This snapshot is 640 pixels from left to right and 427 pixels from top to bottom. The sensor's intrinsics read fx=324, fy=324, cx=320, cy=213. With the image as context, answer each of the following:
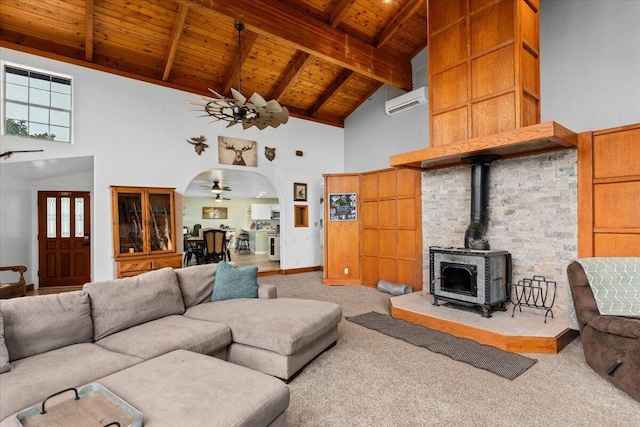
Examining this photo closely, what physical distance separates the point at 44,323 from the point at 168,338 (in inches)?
31.7

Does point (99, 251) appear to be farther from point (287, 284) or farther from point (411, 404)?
point (411, 404)

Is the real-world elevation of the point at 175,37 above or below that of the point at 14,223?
above

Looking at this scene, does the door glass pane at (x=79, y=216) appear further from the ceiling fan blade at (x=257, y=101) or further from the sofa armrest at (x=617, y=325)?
the sofa armrest at (x=617, y=325)

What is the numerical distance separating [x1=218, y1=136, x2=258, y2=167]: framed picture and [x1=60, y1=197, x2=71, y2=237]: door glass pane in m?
3.12

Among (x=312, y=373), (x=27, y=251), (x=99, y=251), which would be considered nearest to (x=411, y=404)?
(x=312, y=373)

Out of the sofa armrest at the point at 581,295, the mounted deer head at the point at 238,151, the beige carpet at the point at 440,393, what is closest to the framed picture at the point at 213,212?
the mounted deer head at the point at 238,151

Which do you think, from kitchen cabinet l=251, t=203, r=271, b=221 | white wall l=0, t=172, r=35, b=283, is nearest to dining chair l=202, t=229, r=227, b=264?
white wall l=0, t=172, r=35, b=283

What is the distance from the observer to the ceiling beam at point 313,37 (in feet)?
14.0

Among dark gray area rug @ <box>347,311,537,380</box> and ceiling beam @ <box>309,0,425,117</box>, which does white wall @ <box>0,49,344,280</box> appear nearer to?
ceiling beam @ <box>309,0,425,117</box>

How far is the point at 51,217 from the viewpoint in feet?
20.6

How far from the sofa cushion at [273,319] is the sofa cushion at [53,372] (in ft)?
2.80

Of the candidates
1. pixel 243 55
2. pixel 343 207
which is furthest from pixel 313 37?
pixel 343 207

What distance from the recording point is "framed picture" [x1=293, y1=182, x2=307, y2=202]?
7605 millimetres

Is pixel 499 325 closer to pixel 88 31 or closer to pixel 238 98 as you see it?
pixel 238 98
